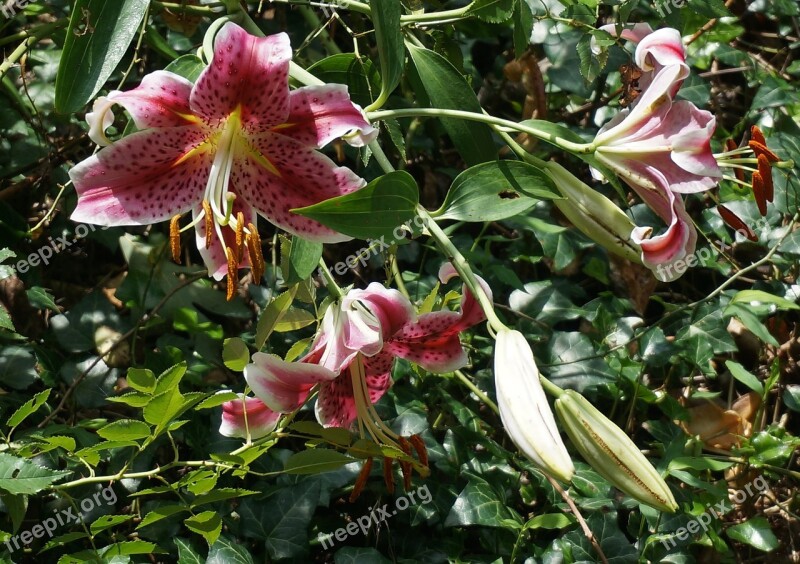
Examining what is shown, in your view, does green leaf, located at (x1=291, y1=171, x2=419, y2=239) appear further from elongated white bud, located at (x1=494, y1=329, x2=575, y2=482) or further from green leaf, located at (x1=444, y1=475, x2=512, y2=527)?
green leaf, located at (x1=444, y1=475, x2=512, y2=527)

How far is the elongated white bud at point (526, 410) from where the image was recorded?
0.80 metres

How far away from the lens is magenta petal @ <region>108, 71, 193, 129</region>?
3.03 feet

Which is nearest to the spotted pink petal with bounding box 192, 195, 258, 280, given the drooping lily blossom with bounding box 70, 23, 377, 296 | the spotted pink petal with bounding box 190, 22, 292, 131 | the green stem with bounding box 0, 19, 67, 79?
the drooping lily blossom with bounding box 70, 23, 377, 296

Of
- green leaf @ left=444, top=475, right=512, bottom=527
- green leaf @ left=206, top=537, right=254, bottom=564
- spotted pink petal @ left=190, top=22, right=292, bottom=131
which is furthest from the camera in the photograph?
green leaf @ left=444, top=475, right=512, bottom=527

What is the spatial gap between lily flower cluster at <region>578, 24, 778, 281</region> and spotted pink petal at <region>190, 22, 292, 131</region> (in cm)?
33

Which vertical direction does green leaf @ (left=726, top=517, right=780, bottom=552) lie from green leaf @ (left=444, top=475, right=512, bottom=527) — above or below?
below

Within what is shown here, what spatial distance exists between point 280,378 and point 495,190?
29 centimetres

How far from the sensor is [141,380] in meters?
0.98

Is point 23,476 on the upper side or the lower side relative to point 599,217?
lower

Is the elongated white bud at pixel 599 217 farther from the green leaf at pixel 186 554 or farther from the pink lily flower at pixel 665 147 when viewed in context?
the green leaf at pixel 186 554

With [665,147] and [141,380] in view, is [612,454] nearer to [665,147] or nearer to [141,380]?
[665,147]

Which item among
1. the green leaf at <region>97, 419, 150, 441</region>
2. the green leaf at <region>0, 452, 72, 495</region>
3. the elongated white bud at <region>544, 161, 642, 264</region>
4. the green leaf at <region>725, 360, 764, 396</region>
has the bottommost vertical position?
the green leaf at <region>725, 360, 764, 396</region>

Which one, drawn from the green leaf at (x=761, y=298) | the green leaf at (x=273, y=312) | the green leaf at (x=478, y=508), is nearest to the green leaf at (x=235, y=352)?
the green leaf at (x=273, y=312)

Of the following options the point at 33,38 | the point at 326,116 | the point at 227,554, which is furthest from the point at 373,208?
the point at 33,38
